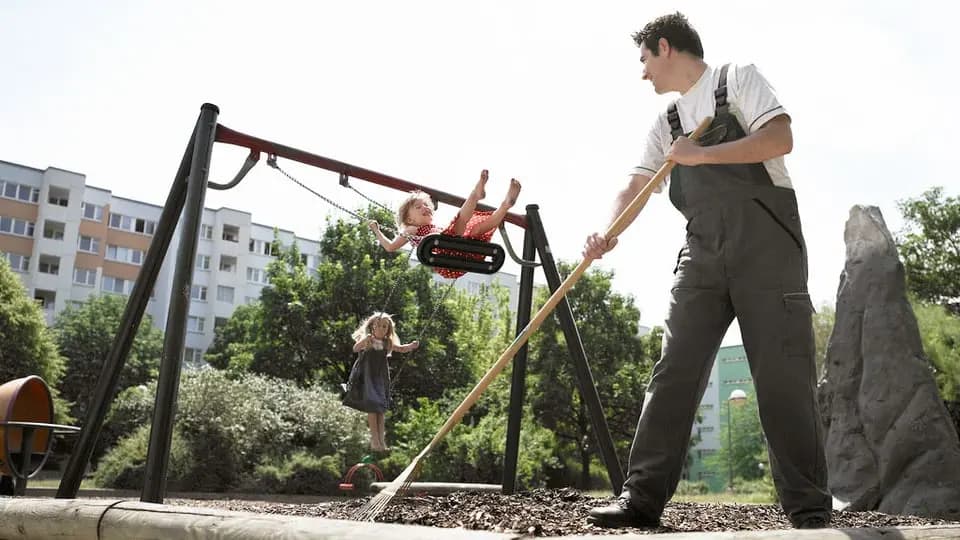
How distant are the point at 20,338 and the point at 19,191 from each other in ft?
76.8

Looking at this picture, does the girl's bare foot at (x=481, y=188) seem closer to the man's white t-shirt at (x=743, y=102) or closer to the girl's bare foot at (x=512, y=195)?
the girl's bare foot at (x=512, y=195)

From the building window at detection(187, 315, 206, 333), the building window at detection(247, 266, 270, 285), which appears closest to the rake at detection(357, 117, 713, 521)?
the building window at detection(187, 315, 206, 333)

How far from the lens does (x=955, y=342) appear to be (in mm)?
18438

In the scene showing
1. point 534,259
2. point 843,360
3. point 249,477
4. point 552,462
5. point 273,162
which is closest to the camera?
point 273,162

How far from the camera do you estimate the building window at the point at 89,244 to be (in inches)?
2157

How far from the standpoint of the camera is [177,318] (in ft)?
16.5

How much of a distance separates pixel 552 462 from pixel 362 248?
1272 cm

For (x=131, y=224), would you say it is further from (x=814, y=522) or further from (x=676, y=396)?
(x=814, y=522)

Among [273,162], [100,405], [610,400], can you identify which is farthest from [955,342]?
[100,405]

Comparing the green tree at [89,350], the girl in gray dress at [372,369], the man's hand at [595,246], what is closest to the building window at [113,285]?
the green tree at [89,350]

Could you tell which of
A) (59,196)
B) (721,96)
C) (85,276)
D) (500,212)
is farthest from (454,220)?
(85,276)

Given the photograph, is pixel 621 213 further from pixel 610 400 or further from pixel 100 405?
pixel 610 400

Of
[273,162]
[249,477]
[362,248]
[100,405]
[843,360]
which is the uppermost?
[362,248]

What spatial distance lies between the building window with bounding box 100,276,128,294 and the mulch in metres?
56.2
